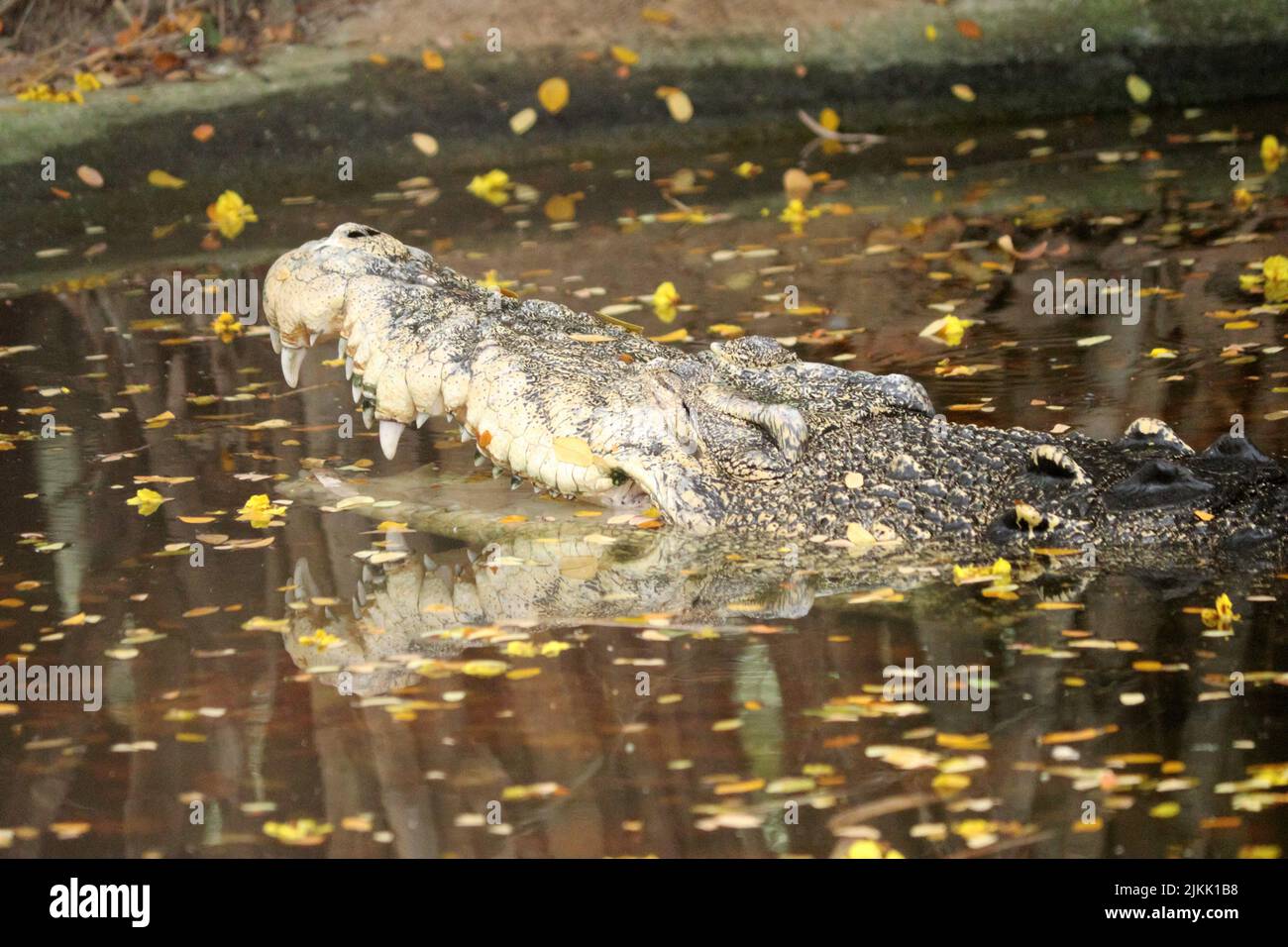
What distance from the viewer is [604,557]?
5496 millimetres

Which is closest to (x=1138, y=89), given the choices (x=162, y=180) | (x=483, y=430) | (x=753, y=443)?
(x=162, y=180)

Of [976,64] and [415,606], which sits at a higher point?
[976,64]

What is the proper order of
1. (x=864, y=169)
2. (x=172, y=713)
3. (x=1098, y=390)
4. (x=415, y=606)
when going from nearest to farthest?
(x=172, y=713) → (x=415, y=606) → (x=1098, y=390) → (x=864, y=169)

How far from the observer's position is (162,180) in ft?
39.9

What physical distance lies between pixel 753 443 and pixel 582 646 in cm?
97

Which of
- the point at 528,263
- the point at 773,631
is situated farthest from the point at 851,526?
the point at 528,263

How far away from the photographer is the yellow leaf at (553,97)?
12.9 m

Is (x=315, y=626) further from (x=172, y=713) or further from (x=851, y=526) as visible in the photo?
(x=851, y=526)

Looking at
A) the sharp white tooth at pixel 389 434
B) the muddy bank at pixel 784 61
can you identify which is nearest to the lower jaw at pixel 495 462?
the sharp white tooth at pixel 389 434

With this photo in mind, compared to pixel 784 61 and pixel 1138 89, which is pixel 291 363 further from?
pixel 1138 89

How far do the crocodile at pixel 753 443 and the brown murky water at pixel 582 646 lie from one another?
17 cm

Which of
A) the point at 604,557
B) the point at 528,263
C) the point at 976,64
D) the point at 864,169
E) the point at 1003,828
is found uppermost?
the point at 976,64

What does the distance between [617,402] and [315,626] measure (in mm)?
1196

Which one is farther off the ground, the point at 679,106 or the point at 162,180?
the point at 679,106
